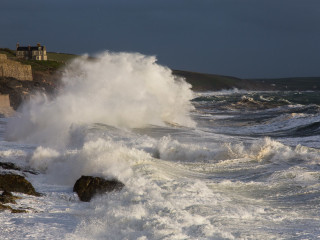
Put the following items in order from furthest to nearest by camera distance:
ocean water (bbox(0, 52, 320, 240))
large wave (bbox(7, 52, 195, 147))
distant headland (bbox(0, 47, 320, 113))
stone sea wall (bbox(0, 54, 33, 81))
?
stone sea wall (bbox(0, 54, 33, 81)) → distant headland (bbox(0, 47, 320, 113)) → large wave (bbox(7, 52, 195, 147)) → ocean water (bbox(0, 52, 320, 240))

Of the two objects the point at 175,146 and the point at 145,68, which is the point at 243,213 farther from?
the point at 145,68

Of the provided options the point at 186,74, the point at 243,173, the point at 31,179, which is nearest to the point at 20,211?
the point at 31,179

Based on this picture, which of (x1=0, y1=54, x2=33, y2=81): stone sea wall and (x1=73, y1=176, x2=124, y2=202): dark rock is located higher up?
(x1=0, y1=54, x2=33, y2=81): stone sea wall

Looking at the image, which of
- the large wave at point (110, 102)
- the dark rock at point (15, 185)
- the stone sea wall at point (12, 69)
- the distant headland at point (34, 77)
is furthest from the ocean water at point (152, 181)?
the stone sea wall at point (12, 69)

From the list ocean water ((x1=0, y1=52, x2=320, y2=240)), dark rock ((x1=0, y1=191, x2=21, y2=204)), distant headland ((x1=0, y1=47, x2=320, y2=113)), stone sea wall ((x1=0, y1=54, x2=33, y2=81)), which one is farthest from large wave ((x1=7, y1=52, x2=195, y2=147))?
stone sea wall ((x1=0, y1=54, x2=33, y2=81))

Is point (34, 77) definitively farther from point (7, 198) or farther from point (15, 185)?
point (7, 198)

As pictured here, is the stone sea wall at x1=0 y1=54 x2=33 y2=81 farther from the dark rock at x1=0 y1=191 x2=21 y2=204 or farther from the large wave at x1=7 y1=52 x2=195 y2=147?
the dark rock at x1=0 y1=191 x2=21 y2=204

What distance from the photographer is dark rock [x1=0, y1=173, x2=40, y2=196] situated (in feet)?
29.8

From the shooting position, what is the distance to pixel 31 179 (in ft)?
34.3

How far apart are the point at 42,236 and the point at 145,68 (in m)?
23.2

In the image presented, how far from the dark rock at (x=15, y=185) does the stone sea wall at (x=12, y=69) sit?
34634 mm

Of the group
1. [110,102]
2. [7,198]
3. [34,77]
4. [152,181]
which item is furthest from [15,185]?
[34,77]

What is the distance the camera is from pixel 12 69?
45.2 metres

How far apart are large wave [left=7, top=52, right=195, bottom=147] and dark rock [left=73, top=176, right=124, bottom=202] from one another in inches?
267
